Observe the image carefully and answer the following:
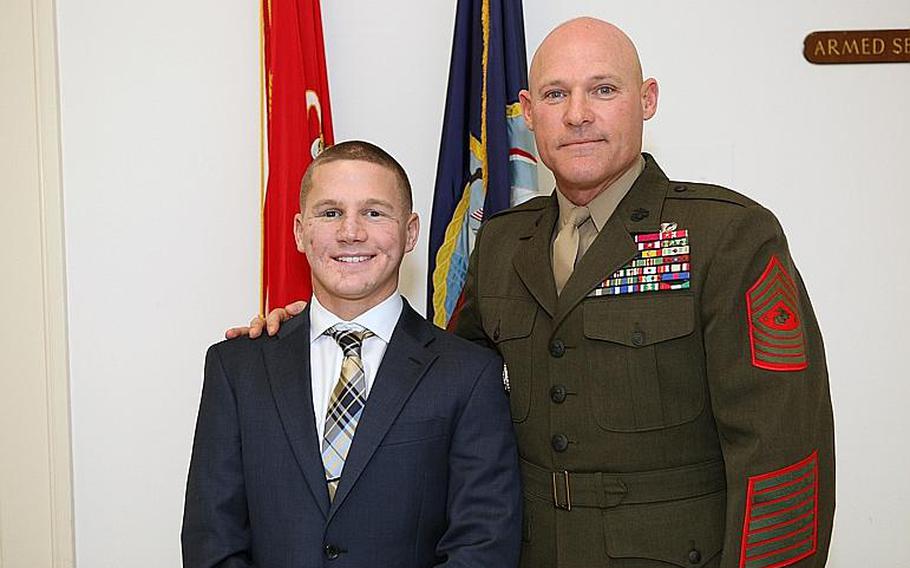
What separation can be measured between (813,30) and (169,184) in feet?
6.22

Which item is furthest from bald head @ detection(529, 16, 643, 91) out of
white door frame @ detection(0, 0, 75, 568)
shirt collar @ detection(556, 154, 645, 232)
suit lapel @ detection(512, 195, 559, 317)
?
white door frame @ detection(0, 0, 75, 568)

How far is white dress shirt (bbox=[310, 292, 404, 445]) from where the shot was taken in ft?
5.90

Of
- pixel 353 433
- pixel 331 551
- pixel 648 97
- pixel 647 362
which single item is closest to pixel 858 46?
pixel 648 97

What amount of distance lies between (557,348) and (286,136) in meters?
1.16

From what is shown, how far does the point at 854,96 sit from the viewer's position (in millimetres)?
2803

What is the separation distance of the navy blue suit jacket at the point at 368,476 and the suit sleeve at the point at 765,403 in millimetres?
391

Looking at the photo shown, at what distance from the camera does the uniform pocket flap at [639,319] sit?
167 centimetres

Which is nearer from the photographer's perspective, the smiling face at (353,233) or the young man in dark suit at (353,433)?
the young man in dark suit at (353,433)

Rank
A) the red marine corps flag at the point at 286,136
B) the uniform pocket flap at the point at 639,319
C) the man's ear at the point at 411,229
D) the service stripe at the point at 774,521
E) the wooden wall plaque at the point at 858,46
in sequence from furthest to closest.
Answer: the wooden wall plaque at the point at 858,46
the red marine corps flag at the point at 286,136
the man's ear at the point at 411,229
the uniform pocket flap at the point at 639,319
the service stripe at the point at 774,521

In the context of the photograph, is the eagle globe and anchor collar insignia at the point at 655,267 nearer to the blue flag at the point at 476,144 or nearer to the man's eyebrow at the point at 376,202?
the man's eyebrow at the point at 376,202

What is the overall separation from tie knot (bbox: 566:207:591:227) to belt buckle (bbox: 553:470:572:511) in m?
0.46

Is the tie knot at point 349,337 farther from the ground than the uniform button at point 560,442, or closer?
farther from the ground

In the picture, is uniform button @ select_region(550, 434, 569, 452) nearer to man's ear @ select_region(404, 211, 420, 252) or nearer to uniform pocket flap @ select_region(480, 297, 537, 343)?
uniform pocket flap @ select_region(480, 297, 537, 343)

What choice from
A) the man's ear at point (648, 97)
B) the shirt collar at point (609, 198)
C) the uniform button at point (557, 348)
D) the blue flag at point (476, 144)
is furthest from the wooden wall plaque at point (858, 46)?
the uniform button at point (557, 348)
